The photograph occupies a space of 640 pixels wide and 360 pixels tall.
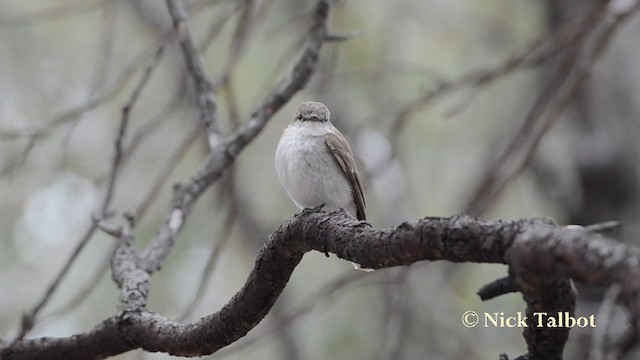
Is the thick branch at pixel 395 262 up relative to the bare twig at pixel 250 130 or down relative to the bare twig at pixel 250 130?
down

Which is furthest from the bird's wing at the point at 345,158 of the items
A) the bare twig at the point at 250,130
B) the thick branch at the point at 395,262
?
the thick branch at the point at 395,262

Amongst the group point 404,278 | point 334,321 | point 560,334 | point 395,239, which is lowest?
point 560,334

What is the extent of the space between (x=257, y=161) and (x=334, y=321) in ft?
4.88

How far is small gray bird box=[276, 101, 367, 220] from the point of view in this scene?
11.6 ft

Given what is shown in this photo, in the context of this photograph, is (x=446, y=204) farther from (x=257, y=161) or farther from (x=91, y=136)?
(x=91, y=136)

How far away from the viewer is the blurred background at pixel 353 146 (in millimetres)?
4715

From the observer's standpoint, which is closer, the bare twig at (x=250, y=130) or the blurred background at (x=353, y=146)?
the bare twig at (x=250, y=130)

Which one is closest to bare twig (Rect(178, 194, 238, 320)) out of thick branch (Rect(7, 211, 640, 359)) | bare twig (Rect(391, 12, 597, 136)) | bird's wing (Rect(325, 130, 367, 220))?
bird's wing (Rect(325, 130, 367, 220))

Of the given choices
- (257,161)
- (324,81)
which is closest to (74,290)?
(257,161)

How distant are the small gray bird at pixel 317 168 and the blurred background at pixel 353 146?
1.95 ft

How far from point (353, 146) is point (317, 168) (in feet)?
6.53

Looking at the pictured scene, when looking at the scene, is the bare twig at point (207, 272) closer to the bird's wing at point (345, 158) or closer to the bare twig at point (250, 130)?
the bare twig at point (250, 130)

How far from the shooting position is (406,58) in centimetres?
720

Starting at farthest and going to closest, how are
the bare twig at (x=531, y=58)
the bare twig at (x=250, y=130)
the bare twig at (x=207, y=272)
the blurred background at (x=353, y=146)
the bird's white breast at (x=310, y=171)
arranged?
the blurred background at (x=353, y=146) → the bare twig at (x=531, y=58) → the bird's white breast at (x=310, y=171) → the bare twig at (x=207, y=272) → the bare twig at (x=250, y=130)
